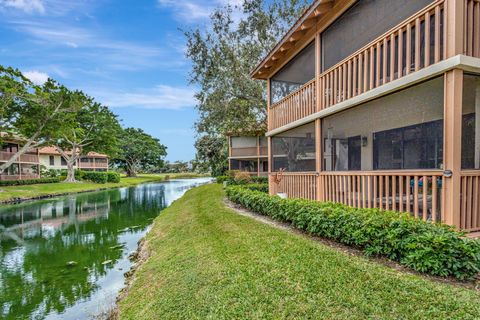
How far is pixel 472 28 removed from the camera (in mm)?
4367

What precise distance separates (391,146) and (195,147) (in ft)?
95.1

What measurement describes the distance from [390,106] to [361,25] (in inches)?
82.3

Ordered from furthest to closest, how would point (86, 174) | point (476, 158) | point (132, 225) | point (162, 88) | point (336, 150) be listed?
point (86, 174) < point (162, 88) < point (132, 225) < point (336, 150) < point (476, 158)

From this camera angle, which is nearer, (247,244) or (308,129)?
(247,244)

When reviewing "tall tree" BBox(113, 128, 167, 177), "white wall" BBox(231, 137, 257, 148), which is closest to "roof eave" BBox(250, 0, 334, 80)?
"white wall" BBox(231, 137, 257, 148)

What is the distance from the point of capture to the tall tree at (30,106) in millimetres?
21172

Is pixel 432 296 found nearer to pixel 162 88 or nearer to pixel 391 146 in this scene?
pixel 391 146

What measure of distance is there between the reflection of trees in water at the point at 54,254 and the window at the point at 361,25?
322 inches

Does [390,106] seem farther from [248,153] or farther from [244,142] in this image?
[244,142]

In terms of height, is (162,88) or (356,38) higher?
(162,88)

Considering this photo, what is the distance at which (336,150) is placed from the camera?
7.24 meters

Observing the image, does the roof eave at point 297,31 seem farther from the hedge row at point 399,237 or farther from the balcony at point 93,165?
the balcony at point 93,165

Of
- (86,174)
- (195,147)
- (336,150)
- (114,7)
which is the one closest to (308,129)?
(336,150)

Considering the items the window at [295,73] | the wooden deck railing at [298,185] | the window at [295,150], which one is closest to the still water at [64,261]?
the wooden deck railing at [298,185]
